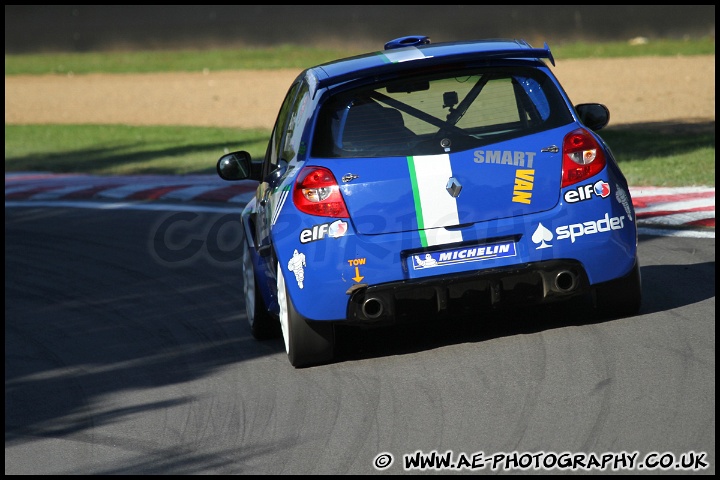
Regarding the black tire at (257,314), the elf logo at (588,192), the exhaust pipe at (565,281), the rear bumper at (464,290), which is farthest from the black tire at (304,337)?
the elf logo at (588,192)

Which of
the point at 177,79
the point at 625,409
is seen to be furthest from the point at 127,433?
the point at 177,79

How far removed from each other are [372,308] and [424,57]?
1409mm

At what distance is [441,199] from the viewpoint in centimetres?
608

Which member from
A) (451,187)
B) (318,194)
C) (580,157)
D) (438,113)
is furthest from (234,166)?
(580,157)

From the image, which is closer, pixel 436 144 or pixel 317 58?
pixel 436 144

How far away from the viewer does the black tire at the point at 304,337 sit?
636cm

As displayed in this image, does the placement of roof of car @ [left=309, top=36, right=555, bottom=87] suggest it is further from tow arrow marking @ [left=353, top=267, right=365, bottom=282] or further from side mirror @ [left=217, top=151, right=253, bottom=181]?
tow arrow marking @ [left=353, top=267, right=365, bottom=282]

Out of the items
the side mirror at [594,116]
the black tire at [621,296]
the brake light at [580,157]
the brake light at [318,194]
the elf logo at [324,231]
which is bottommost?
the black tire at [621,296]

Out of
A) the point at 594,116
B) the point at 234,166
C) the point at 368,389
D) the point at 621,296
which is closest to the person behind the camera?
the point at 368,389

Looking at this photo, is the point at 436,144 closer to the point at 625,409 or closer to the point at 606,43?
the point at 625,409

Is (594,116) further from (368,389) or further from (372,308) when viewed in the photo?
(368,389)

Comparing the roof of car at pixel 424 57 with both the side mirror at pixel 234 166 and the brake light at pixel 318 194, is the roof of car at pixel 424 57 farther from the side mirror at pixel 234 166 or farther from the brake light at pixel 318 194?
the side mirror at pixel 234 166

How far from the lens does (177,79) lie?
114 feet

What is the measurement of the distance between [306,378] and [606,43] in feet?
100
